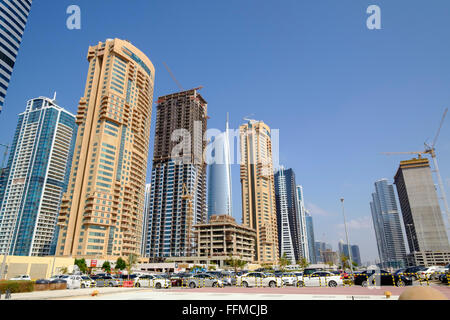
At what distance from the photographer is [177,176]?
544 feet

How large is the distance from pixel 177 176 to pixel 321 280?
5522 inches

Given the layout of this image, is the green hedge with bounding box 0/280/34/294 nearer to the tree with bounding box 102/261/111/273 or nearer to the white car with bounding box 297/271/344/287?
the white car with bounding box 297/271/344/287

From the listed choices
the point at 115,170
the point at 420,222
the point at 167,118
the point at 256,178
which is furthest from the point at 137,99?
the point at 420,222

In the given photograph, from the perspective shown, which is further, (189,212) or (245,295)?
(189,212)

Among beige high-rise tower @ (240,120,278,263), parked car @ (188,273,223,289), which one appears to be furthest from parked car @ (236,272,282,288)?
beige high-rise tower @ (240,120,278,263)

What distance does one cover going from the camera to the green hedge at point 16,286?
2487 cm

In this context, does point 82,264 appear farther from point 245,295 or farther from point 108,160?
point 245,295

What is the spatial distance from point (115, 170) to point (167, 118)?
284 feet

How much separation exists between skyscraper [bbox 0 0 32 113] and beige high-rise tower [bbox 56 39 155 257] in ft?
97.1

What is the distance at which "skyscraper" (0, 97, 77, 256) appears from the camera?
165000 mm

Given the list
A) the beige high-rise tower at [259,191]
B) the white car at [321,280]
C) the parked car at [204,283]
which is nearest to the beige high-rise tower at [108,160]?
the parked car at [204,283]

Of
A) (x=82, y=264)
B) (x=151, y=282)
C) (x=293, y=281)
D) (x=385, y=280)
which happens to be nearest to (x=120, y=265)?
(x=82, y=264)

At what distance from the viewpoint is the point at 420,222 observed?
19762 cm
